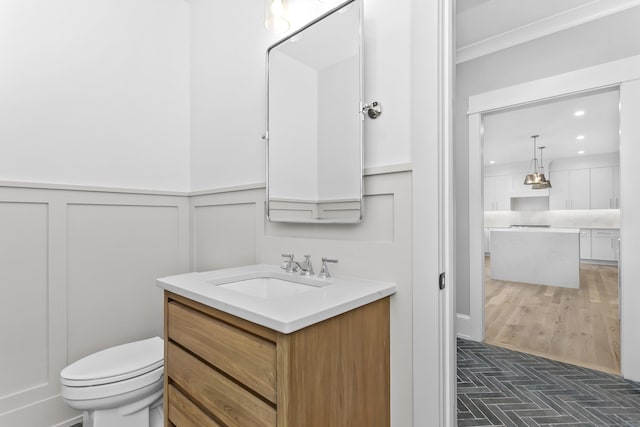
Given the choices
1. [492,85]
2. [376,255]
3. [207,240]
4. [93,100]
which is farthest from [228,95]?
[492,85]

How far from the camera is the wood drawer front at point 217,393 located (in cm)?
91

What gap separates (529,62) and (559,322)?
2632 mm

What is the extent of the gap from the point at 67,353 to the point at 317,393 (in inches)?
65.8

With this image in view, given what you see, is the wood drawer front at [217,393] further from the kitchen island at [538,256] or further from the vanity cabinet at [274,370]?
the kitchen island at [538,256]

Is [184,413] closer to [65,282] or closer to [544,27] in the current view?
[65,282]

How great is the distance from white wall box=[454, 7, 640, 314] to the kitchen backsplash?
7.09 meters

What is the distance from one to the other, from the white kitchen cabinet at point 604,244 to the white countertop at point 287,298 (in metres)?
8.95

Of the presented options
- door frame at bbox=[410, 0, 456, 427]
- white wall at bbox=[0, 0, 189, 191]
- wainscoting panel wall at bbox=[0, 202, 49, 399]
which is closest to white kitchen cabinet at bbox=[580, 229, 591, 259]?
door frame at bbox=[410, 0, 456, 427]

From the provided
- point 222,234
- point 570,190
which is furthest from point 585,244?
point 222,234

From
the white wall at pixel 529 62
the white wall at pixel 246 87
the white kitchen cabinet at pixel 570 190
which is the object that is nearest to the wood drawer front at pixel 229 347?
the white wall at pixel 246 87

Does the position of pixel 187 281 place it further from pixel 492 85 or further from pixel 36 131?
pixel 492 85

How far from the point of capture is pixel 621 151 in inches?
86.0

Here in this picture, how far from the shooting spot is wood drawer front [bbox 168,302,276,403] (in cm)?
88

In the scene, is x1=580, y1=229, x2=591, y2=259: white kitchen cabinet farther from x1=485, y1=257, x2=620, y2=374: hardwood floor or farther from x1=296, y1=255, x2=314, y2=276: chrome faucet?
x1=296, y1=255, x2=314, y2=276: chrome faucet
